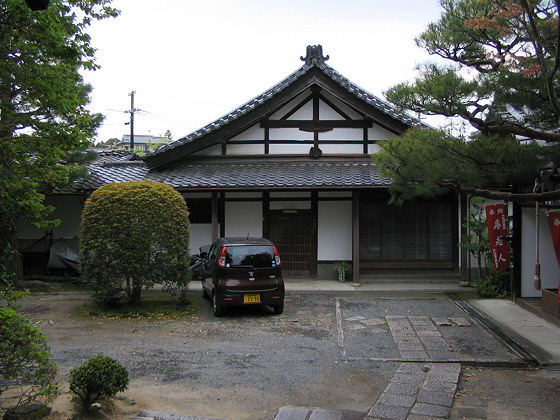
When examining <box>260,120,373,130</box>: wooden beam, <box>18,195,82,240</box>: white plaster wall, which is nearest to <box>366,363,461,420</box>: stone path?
<box>260,120,373,130</box>: wooden beam

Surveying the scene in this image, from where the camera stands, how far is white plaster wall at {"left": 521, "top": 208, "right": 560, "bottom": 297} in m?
10.9

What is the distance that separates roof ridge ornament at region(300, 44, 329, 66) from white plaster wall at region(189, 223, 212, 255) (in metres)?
6.32

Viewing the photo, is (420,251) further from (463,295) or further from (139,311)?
(139,311)

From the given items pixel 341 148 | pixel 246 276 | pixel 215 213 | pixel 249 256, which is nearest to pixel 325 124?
pixel 341 148

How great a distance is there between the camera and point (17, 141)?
4805 mm

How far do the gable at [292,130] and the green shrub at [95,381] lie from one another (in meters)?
10.9

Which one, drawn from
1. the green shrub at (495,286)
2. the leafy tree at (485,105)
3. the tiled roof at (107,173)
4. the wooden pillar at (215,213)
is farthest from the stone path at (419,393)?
the tiled roof at (107,173)

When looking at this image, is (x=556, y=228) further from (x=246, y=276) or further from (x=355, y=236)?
(x=246, y=276)

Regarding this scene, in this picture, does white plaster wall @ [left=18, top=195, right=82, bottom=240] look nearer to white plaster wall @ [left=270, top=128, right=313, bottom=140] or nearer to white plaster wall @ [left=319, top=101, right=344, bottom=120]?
white plaster wall @ [left=270, top=128, right=313, bottom=140]

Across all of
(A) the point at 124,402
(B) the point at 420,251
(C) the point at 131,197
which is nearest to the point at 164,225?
(C) the point at 131,197

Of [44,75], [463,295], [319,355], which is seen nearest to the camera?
[44,75]

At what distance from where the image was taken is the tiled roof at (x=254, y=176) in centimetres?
1391

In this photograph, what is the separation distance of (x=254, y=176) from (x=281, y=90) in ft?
9.40

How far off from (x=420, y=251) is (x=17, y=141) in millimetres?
12663
